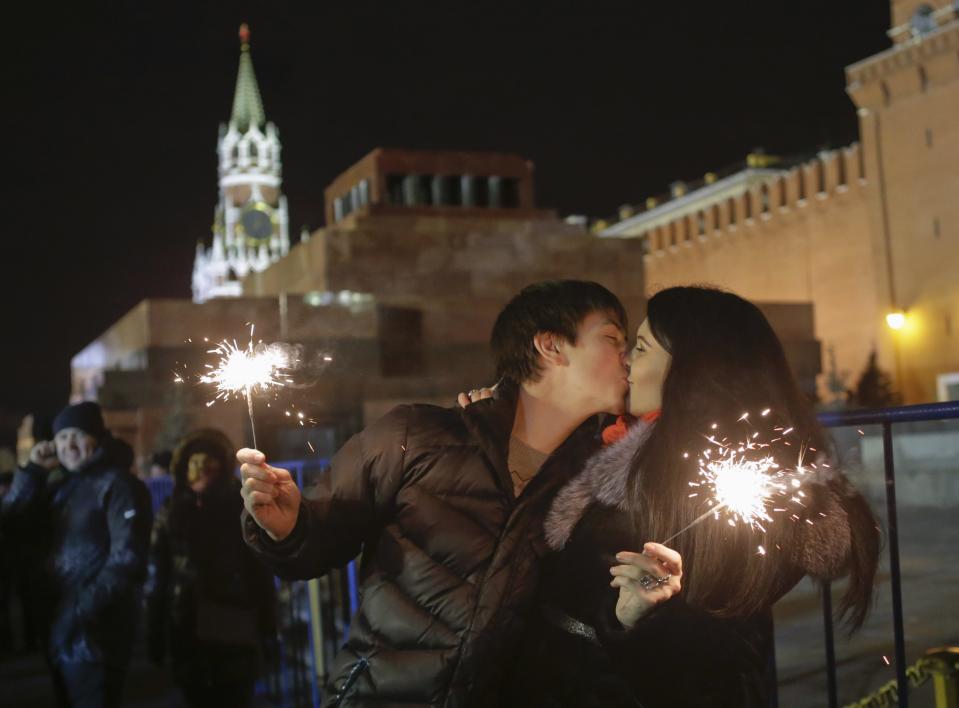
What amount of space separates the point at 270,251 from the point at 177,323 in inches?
3285

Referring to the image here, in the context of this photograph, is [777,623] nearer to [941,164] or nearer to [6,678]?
[6,678]

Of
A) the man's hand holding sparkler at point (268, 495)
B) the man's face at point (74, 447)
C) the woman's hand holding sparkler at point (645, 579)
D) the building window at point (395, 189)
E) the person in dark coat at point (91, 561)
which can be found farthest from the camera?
the building window at point (395, 189)

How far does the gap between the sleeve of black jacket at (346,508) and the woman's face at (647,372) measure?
1.39 ft

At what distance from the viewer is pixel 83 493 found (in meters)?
3.61

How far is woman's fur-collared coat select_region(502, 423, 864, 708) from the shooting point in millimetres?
1608

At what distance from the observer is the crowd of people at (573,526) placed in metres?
1.62

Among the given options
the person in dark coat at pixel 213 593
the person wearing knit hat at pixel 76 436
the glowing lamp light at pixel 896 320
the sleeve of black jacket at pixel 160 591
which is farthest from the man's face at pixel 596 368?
the glowing lamp light at pixel 896 320

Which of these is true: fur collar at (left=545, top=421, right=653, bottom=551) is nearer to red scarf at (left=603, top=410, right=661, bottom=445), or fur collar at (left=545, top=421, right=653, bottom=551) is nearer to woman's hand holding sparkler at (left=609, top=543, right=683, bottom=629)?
red scarf at (left=603, top=410, right=661, bottom=445)

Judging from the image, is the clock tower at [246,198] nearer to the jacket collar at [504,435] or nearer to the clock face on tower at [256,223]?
the clock face on tower at [256,223]

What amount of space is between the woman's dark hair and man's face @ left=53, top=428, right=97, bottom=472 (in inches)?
98.4

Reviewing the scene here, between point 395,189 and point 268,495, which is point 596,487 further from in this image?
point 395,189

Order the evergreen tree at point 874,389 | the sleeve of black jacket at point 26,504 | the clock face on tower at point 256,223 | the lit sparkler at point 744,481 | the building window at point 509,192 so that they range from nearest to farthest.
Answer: the lit sparkler at point 744,481
the sleeve of black jacket at point 26,504
the building window at point 509,192
the evergreen tree at point 874,389
the clock face on tower at point 256,223

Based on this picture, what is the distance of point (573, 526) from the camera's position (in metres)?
1.73

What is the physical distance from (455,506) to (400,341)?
38.3ft
